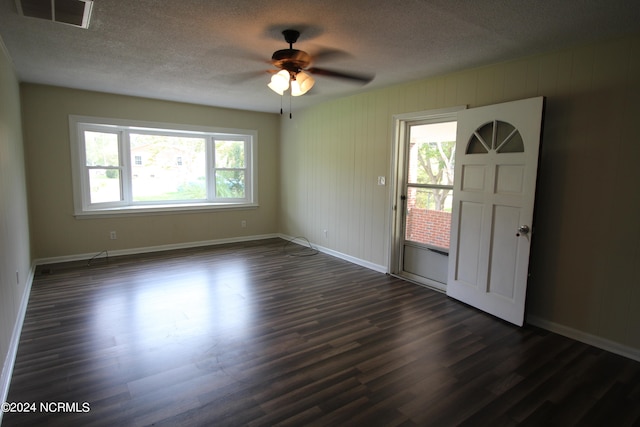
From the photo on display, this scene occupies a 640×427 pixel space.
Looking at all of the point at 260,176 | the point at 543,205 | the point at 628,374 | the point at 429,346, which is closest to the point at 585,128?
the point at 543,205

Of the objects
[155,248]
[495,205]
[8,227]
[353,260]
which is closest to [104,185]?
[155,248]

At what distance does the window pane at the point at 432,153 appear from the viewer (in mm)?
4031

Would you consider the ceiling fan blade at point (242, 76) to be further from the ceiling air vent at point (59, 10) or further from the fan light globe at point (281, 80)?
the ceiling air vent at point (59, 10)

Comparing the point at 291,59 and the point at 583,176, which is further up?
the point at 291,59

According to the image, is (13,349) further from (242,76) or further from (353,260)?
(353,260)

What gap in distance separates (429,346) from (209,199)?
484cm

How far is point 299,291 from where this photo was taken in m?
4.02

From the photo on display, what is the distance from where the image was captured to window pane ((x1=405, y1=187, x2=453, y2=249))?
4090 millimetres

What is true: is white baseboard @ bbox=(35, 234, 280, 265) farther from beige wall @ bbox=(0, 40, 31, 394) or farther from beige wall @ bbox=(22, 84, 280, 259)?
beige wall @ bbox=(0, 40, 31, 394)

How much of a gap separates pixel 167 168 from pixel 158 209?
763mm

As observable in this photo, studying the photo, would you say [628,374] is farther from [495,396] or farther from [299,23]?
[299,23]

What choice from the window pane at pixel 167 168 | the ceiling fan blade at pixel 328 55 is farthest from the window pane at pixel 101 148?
the ceiling fan blade at pixel 328 55

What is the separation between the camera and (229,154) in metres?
6.55

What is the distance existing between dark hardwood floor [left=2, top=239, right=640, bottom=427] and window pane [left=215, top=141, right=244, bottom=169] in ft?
9.76
